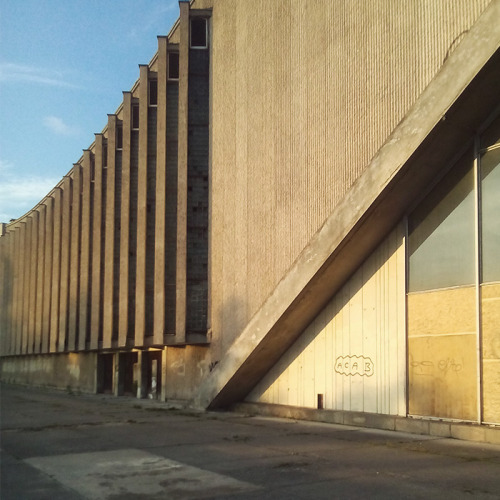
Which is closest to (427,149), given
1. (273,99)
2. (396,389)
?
(396,389)

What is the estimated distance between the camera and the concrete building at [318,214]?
12992mm

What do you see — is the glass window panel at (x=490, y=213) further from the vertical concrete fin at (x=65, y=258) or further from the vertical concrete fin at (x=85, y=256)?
the vertical concrete fin at (x=65, y=258)

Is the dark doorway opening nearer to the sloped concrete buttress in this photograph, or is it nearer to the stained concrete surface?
the sloped concrete buttress

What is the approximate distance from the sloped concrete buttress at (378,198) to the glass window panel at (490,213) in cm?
75

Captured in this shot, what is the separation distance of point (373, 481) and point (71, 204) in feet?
107

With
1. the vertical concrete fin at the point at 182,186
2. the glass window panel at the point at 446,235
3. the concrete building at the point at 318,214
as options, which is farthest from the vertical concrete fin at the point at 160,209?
the glass window panel at the point at 446,235

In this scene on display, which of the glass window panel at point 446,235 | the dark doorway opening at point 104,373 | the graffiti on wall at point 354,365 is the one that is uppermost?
the glass window panel at point 446,235

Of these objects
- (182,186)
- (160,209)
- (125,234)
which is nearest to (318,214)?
(182,186)

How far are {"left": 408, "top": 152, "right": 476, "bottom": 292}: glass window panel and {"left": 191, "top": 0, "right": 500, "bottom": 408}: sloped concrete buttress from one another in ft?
1.11

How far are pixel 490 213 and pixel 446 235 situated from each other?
123cm

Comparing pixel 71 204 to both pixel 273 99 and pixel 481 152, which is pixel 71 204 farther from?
pixel 481 152

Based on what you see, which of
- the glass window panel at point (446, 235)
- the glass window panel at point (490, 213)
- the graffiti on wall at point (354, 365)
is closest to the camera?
the glass window panel at point (490, 213)

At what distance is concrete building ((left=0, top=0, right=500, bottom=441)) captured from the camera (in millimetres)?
12992

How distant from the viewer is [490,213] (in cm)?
1284
